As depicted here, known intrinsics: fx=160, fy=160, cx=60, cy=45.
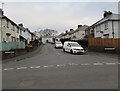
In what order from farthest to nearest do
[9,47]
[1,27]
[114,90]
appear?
1. [1,27]
2. [9,47]
3. [114,90]

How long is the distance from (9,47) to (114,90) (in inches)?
732

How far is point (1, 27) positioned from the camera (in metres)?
28.2

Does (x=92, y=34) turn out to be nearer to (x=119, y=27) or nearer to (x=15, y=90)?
(x=119, y=27)

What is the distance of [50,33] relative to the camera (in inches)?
7077

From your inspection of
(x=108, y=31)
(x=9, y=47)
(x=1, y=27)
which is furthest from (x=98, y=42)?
(x=1, y=27)

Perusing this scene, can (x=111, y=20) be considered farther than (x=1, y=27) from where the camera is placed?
Yes

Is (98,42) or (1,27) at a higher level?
(1,27)

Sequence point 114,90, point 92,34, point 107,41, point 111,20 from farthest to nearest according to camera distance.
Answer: point 92,34, point 111,20, point 107,41, point 114,90

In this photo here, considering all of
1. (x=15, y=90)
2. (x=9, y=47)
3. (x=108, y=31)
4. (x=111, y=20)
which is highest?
(x=111, y=20)

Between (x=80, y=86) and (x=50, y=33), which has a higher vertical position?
(x=50, y=33)

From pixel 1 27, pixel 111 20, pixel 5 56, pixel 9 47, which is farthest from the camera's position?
pixel 111 20

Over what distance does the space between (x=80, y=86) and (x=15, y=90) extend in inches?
95.9

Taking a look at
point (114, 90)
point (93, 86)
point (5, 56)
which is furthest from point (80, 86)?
point (5, 56)

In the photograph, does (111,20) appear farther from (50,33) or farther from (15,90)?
(50,33)
